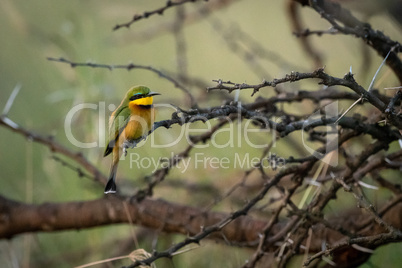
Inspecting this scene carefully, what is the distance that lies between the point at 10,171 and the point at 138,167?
105 centimetres

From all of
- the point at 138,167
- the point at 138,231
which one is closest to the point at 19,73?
the point at 138,167

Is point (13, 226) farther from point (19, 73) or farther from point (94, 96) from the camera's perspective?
point (19, 73)

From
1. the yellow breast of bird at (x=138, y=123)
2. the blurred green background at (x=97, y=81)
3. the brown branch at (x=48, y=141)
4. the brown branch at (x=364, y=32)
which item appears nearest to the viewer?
the brown branch at (x=364, y=32)

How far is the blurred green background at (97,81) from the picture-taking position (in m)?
3.29

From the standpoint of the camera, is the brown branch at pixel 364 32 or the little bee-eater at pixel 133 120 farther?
the little bee-eater at pixel 133 120

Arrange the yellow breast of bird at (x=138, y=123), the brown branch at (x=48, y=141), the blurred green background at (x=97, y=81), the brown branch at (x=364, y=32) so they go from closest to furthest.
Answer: the brown branch at (x=364, y=32) < the yellow breast of bird at (x=138, y=123) < the brown branch at (x=48, y=141) < the blurred green background at (x=97, y=81)

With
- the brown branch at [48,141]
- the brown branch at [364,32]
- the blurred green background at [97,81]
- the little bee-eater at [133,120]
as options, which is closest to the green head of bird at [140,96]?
the little bee-eater at [133,120]

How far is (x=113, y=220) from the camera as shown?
2645 mm

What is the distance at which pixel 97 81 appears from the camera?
3.42m

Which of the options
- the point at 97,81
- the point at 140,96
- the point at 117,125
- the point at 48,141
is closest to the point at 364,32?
the point at 140,96

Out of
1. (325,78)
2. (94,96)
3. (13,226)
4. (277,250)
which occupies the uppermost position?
(325,78)

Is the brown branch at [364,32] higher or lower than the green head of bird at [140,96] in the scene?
higher

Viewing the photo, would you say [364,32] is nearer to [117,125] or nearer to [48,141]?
[117,125]

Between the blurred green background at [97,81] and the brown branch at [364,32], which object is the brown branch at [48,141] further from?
the brown branch at [364,32]
